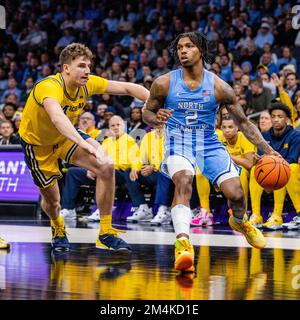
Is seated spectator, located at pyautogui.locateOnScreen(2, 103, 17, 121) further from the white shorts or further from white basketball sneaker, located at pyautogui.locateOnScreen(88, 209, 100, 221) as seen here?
the white shorts

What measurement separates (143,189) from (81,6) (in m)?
9.92

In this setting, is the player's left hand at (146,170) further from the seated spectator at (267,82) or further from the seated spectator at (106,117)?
the seated spectator at (267,82)

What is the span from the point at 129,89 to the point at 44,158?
1.04 metres

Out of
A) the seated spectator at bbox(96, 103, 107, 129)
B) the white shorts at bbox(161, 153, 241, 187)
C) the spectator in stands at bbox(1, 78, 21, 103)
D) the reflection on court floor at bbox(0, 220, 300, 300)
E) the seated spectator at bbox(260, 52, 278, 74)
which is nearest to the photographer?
the reflection on court floor at bbox(0, 220, 300, 300)

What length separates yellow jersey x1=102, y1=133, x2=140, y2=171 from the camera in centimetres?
1221

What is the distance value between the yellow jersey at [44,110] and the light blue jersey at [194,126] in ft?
3.43

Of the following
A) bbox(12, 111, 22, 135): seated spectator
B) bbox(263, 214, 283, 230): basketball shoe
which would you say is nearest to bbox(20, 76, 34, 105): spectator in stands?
bbox(12, 111, 22, 135): seated spectator

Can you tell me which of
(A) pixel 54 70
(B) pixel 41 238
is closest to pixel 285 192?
(B) pixel 41 238

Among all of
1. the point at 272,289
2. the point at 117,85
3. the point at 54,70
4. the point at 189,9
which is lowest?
the point at 272,289

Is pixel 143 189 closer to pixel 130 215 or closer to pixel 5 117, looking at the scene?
pixel 130 215

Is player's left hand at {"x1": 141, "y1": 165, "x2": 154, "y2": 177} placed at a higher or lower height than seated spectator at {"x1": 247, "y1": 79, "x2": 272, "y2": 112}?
lower

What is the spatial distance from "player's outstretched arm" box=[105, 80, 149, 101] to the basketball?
1.28m

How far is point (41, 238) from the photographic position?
9141 millimetres

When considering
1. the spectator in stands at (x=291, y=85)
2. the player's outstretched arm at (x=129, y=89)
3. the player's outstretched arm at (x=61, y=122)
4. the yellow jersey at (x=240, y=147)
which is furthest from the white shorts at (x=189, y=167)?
the spectator in stands at (x=291, y=85)
